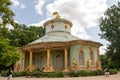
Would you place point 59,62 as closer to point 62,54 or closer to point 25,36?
point 62,54

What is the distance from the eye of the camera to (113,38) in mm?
37500

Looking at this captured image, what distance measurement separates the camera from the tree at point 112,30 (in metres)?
37.2

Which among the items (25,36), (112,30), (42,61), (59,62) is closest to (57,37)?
(59,62)

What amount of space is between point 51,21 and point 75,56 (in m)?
9.89

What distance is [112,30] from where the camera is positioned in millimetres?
37781

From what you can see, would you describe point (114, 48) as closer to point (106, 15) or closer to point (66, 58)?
point (106, 15)

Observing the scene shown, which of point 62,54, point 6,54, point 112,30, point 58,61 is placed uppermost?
point 112,30

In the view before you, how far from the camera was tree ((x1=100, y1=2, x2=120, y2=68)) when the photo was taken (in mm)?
37194

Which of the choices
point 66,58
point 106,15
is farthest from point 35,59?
point 106,15

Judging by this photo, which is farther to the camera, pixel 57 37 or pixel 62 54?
pixel 57 37

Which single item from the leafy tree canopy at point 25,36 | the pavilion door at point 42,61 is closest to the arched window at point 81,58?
the pavilion door at point 42,61

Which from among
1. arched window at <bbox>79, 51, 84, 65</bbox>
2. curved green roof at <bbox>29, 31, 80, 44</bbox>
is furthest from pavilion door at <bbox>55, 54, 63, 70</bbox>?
arched window at <bbox>79, 51, 84, 65</bbox>

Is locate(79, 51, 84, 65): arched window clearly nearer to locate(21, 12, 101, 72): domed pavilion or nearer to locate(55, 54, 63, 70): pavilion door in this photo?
locate(21, 12, 101, 72): domed pavilion

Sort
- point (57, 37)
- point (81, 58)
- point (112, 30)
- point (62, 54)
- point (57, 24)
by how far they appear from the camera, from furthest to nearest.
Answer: point (112, 30) → point (57, 24) → point (57, 37) → point (62, 54) → point (81, 58)
